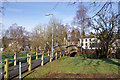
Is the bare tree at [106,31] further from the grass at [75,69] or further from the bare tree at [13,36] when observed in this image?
the bare tree at [13,36]

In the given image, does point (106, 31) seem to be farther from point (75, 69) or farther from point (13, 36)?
point (13, 36)

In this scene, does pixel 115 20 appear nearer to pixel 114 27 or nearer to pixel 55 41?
pixel 114 27

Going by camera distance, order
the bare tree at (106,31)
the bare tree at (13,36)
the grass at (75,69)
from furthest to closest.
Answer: the bare tree at (13,36)
the bare tree at (106,31)
the grass at (75,69)

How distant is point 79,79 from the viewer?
6.11 meters

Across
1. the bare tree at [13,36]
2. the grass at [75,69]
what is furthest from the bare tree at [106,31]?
the bare tree at [13,36]

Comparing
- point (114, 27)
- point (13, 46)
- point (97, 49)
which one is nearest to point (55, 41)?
point (13, 46)

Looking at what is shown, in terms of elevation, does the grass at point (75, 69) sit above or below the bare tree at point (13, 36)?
below

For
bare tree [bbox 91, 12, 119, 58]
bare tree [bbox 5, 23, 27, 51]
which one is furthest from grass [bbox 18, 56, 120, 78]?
bare tree [bbox 5, 23, 27, 51]

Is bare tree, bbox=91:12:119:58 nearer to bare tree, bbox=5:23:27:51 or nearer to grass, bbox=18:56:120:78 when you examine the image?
grass, bbox=18:56:120:78

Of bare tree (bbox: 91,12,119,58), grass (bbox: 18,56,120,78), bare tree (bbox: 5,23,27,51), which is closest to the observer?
grass (bbox: 18,56,120,78)

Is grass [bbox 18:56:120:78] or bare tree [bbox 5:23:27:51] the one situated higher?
bare tree [bbox 5:23:27:51]

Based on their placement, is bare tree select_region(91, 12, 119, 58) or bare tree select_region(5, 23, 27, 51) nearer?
bare tree select_region(91, 12, 119, 58)

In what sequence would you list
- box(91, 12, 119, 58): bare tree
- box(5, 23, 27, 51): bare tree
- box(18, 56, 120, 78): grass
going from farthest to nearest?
box(5, 23, 27, 51): bare tree → box(91, 12, 119, 58): bare tree → box(18, 56, 120, 78): grass

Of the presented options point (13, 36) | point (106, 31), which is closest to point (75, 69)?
point (106, 31)
